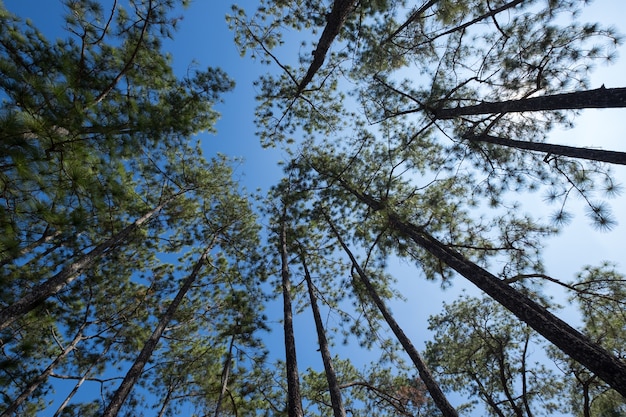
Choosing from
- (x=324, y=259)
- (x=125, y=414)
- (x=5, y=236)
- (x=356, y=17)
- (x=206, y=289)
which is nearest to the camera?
(x=5, y=236)

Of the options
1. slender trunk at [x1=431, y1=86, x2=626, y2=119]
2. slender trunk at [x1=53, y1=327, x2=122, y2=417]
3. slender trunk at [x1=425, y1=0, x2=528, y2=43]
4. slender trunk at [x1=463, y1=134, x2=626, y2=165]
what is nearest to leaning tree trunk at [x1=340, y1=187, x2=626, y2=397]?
slender trunk at [x1=463, y1=134, x2=626, y2=165]

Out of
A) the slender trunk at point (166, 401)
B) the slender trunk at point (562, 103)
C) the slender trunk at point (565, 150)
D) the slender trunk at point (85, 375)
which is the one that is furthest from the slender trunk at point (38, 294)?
the slender trunk at point (565, 150)

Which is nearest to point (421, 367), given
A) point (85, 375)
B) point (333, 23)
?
point (333, 23)

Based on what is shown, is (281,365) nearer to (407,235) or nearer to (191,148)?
(407,235)

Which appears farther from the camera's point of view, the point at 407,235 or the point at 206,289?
the point at 206,289

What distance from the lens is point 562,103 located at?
4527 millimetres

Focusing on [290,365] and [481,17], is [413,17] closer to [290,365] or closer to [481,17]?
[481,17]

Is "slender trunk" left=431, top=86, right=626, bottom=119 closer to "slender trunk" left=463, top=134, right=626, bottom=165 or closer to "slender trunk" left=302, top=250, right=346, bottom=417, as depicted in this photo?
"slender trunk" left=463, top=134, right=626, bottom=165

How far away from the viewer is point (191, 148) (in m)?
9.94

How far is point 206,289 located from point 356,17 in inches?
356

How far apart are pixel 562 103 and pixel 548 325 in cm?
336

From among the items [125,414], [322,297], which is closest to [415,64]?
[322,297]

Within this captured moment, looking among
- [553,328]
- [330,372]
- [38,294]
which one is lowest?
[553,328]

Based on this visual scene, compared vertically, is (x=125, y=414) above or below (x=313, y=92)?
below
